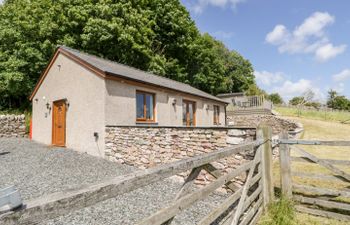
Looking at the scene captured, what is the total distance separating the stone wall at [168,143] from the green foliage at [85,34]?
14683mm

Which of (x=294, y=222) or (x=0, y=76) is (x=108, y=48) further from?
(x=294, y=222)

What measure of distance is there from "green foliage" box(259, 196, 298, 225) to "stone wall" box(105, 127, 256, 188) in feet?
3.67

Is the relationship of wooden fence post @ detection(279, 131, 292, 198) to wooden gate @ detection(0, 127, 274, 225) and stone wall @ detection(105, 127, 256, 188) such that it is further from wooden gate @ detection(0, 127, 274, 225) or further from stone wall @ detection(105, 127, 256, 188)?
wooden gate @ detection(0, 127, 274, 225)

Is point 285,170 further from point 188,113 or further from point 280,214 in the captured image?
point 188,113

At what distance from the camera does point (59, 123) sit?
12156 millimetres

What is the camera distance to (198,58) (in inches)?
1242

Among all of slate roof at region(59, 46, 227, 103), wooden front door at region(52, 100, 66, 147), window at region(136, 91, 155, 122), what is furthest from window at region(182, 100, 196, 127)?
wooden front door at region(52, 100, 66, 147)

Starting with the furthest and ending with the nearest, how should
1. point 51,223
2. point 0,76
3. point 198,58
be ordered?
point 198,58 < point 0,76 < point 51,223

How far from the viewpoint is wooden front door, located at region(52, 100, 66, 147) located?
38.7ft

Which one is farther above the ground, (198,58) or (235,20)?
(235,20)

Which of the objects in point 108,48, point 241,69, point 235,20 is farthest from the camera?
point 241,69

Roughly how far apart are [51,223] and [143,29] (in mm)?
22632

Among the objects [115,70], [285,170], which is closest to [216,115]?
[115,70]

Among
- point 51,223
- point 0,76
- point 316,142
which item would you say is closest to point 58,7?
point 0,76
